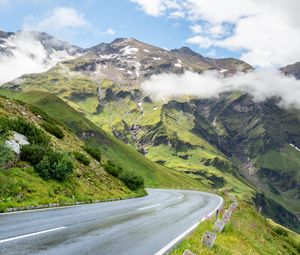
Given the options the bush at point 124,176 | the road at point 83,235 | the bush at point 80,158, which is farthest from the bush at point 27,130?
the road at point 83,235

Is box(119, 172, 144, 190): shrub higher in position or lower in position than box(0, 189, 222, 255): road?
lower

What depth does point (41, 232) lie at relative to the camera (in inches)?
592

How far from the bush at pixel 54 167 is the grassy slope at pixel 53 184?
530 millimetres

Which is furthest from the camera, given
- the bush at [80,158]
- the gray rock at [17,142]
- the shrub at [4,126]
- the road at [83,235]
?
the bush at [80,158]

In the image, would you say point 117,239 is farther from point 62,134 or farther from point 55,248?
point 62,134

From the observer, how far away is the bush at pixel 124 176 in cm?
4942

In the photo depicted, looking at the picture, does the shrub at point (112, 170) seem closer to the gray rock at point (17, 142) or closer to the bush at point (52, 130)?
the bush at point (52, 130)

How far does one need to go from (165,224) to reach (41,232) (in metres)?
9.39

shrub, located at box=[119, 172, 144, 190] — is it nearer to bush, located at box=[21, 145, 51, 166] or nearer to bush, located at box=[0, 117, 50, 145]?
bush, located at box=[0, 117, 50, 145]

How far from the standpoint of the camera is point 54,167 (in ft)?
106

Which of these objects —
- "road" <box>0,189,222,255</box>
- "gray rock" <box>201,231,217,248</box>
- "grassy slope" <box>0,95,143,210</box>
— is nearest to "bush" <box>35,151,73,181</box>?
"grassy slope" <box>0,95,143,210</box>

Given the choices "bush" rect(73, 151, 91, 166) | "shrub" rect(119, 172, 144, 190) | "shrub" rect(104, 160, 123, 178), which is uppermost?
"bush" rect(73, 151, 91, 166)

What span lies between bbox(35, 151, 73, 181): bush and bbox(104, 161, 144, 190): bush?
51.3 feet

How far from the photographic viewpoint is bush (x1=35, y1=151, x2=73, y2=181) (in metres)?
31.2
